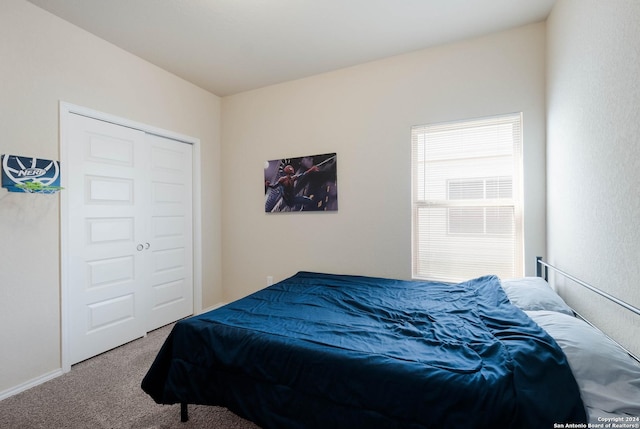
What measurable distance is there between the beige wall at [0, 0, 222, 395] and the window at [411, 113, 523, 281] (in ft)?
9.87

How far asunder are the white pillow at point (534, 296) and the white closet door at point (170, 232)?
324 centimetres

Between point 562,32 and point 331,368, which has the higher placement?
point 562,32

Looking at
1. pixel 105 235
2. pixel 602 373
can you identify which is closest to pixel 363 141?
pixel 602 373

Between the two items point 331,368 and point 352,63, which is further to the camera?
point 352,63

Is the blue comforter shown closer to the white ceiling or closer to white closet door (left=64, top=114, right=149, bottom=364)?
white closet door (left=64, top=114, right=149, bottom=364)

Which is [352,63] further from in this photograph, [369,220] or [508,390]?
[508,390]

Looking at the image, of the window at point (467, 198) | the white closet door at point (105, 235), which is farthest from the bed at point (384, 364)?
the white closet door at point (105, 235)

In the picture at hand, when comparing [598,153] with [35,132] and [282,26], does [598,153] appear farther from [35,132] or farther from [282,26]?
[35,132]

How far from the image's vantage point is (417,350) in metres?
1.36

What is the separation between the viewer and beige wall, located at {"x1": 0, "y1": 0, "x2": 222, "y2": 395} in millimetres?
2023

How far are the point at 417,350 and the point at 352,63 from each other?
2.79 meters

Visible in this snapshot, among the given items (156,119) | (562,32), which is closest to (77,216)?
(156,119)

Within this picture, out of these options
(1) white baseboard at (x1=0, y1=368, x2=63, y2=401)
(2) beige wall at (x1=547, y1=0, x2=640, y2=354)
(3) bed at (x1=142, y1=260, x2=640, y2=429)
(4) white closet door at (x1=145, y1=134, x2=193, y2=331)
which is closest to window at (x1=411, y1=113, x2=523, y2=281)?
(2) beige wall at (x1=547, y1=0, x2=640, y2=354)

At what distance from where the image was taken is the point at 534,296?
1711 mm
